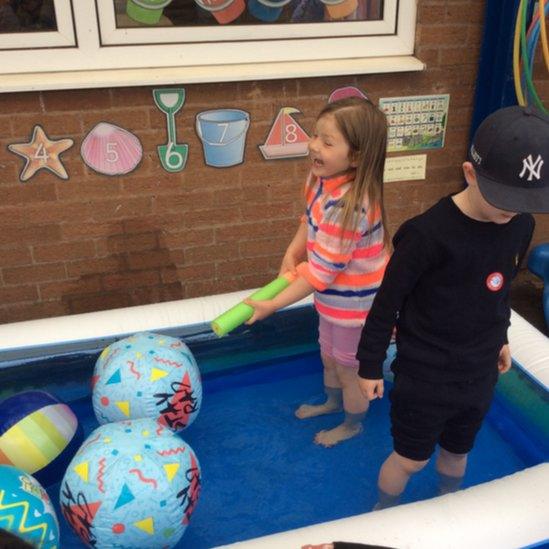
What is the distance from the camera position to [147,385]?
242 cm

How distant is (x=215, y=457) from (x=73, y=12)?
7.01ft

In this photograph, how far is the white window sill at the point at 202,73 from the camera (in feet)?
10.1

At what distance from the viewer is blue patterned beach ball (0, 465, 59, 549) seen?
1.86 metres

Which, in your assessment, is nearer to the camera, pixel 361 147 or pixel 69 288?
pixel 361 147

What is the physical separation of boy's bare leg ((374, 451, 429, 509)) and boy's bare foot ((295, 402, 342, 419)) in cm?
60

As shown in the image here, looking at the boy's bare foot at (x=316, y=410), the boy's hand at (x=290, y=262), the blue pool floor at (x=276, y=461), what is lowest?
the blue pool floor at (x=276, y=461)

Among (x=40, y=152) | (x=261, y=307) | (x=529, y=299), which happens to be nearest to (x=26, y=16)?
(x=40, y=152)

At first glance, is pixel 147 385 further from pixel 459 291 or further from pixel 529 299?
pixel 529 299

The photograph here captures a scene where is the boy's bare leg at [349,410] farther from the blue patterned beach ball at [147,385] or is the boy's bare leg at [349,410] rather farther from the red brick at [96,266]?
the red brick at [96,266]

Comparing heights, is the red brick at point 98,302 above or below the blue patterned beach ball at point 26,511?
below

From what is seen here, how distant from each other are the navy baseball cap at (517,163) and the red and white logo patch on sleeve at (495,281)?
0.94 feet

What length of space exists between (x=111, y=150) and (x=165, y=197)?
1.21 ft

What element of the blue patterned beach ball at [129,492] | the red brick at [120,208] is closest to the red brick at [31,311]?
the red brick at [120,208]

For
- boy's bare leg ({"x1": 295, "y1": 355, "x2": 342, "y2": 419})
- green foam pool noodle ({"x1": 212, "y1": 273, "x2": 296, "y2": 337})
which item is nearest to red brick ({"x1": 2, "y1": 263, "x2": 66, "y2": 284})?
green foam pool noodle ({"x1": 212, "y1": 273, "x2": 296, "y2": 337})
